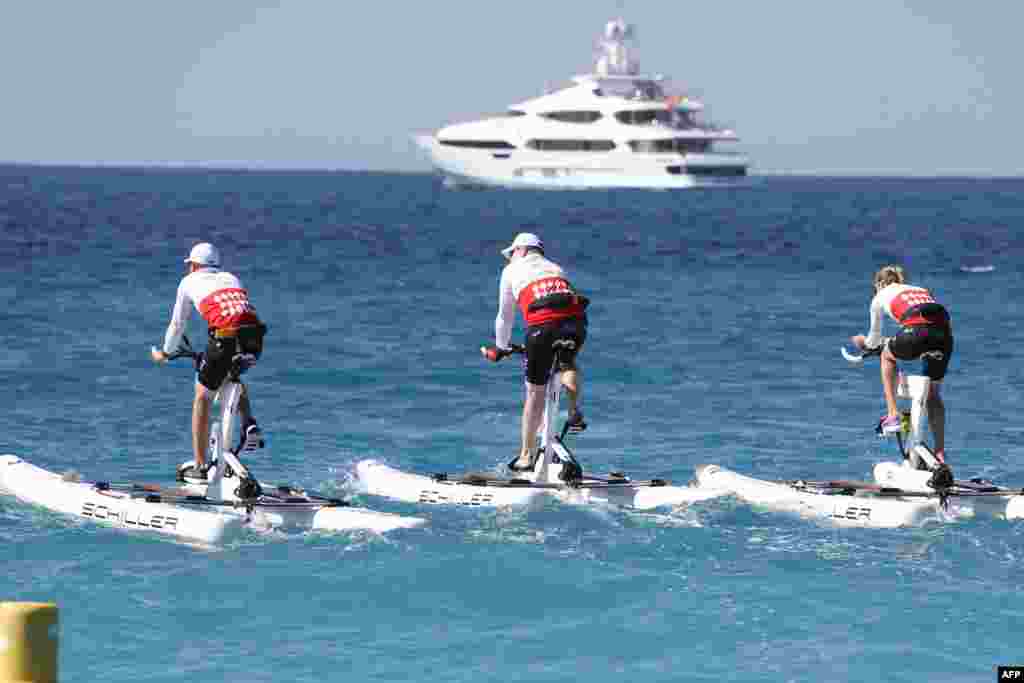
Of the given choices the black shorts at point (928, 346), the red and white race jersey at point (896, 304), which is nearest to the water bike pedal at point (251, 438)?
the red and white race jersey at point (896, 304)

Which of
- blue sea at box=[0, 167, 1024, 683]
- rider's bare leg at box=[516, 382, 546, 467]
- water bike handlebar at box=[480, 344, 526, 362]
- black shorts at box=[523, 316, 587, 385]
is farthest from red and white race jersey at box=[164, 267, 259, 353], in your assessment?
rider's bare leg at box=[516, 382, 546, 467]

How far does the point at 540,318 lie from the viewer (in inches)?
583

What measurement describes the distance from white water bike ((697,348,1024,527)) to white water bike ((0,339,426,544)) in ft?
11.4

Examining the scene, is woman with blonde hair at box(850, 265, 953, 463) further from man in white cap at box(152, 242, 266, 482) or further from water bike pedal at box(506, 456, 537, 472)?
man in white cap at box(152, 242, 266, 482)

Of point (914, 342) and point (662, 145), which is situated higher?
point (662, 145)

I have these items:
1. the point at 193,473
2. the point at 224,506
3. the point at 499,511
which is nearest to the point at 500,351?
the point at 499,511

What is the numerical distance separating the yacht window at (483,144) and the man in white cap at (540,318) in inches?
5377

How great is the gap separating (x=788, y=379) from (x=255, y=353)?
47.1 feet

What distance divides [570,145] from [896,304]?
13537cm

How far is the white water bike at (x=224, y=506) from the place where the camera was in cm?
1349

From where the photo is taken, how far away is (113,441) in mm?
19672

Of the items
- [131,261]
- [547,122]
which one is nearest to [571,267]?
[131,261]

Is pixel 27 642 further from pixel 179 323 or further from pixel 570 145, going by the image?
pixel 570 145

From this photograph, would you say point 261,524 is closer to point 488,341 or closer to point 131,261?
point 488,341
